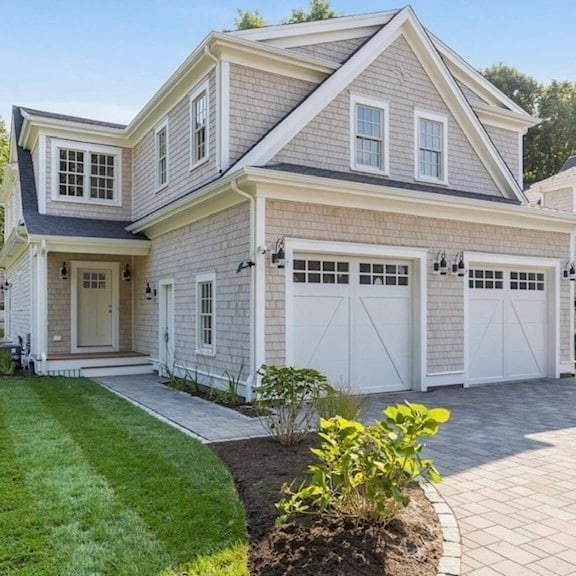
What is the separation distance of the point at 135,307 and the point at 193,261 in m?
4.53

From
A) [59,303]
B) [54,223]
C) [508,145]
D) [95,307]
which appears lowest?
[95,307]

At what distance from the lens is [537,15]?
1080 cm

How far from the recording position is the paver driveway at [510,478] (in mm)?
3557

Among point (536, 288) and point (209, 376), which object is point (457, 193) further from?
point (209, 376)

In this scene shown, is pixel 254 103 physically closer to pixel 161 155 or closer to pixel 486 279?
pixel 161 155

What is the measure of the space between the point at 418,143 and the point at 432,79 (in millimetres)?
1474

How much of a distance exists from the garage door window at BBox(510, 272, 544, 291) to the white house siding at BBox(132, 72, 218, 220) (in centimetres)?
661

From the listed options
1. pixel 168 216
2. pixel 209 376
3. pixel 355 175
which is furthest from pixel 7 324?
pixel 355 175

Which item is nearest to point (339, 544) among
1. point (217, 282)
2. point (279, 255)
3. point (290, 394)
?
point (290, 394)

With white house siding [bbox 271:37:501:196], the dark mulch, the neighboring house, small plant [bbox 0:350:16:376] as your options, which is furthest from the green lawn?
small plant [bbox 0:350:16:376]

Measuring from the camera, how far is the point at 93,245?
Answer: 42.0ft

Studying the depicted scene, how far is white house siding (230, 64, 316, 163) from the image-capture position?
1012 centimetres

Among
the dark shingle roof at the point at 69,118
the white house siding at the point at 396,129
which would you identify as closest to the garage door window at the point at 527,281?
the white house siding at the point at 396,129

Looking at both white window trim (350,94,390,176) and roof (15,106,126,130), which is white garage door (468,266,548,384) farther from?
roof (15,106,126,130)
